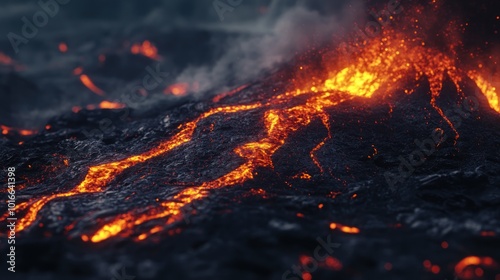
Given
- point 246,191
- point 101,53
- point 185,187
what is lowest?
point 246,191

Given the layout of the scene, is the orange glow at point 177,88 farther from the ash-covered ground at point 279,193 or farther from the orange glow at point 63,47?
the orange glow at point 63,47

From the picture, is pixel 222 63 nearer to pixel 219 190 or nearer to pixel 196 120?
pixel 196 120

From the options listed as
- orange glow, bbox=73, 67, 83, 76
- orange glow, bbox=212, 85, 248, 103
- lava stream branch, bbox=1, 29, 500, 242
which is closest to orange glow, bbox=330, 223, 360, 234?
lava stream branch, bbox=1, 29, 500, 242

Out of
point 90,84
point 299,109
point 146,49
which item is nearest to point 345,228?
point 299,109

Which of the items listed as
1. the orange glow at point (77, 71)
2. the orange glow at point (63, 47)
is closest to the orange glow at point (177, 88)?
the orange glow at point (77, 71)

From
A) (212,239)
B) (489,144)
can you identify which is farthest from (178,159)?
(489,144)

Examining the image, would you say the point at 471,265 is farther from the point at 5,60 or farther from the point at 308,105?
the point at 5,60

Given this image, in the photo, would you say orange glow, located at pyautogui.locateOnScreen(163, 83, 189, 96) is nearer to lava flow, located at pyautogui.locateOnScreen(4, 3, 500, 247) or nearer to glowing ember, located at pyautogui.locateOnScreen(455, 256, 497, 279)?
lava flow, located at pyautogui.locateOnScreen(4, 3, 500, 247)
